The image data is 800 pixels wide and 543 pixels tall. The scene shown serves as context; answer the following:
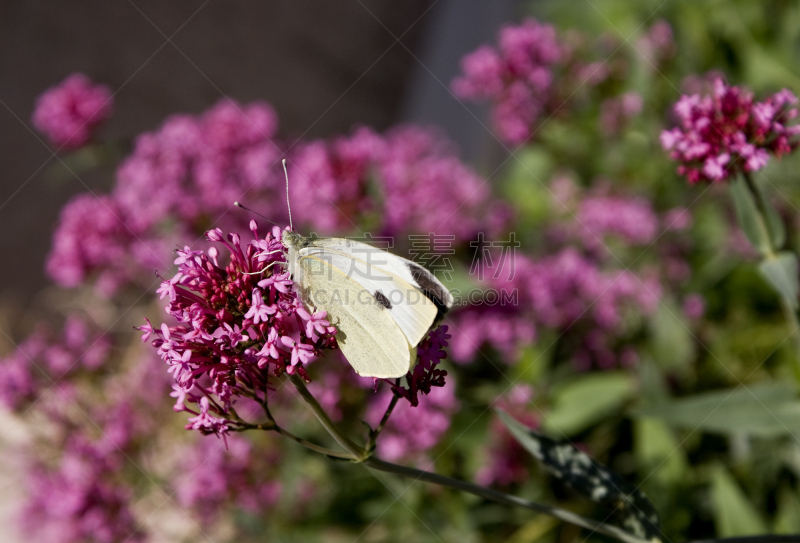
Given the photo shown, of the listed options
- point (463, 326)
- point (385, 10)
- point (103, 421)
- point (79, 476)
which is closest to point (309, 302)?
point (463, 326)

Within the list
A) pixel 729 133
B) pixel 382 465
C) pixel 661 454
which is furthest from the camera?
pixel 661 454

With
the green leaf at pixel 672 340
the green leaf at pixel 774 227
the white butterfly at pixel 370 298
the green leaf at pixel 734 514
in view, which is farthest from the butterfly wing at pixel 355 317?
the green leaf at pixel 672 340

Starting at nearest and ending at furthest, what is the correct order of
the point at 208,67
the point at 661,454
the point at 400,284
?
the point at 400,284 < the point at 661,454 < the point at 208,67

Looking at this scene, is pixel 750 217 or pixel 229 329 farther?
pixel 750 217

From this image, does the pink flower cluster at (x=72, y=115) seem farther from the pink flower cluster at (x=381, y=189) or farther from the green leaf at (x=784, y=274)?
the green leaf at (x=784, y=274)

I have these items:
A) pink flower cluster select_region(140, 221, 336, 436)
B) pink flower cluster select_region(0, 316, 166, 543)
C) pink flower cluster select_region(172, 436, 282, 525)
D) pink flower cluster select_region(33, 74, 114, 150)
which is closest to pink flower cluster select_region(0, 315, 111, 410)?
pink flower cluster select_region(0, 316, 166, 543)

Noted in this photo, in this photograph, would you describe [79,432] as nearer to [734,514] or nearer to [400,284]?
[400,284]

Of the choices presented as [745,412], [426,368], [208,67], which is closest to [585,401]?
[745,412]
